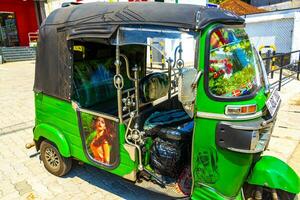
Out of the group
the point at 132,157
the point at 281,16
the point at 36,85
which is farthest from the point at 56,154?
the point at 281,16

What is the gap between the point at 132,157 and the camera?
2.95 metres

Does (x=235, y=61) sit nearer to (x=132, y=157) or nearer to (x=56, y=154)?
(x=132, y=157)

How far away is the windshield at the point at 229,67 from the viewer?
2.43m

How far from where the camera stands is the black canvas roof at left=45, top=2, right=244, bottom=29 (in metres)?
2.40

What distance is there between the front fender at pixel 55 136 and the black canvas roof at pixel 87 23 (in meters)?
0.50

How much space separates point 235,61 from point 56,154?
269cm

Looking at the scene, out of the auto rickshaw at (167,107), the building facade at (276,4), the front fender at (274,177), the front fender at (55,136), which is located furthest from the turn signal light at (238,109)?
the building facade at (276,4)

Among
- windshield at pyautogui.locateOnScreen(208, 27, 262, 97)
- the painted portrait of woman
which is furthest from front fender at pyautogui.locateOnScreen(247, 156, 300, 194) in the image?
the painted portrait of woman

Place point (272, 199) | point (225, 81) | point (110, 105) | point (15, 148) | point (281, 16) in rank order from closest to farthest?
point (225, 81) → point (272, 199) → point (110, 105) → point (15, 148) → point (281, 16)

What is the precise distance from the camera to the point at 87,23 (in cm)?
295

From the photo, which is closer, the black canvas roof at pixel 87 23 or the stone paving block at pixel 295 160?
the black canvas roof at pixel 87 23

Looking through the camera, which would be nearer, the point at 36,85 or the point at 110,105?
the point at 36,85

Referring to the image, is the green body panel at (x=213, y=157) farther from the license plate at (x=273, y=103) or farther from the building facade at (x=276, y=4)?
the building facade at (x=276, y=4)

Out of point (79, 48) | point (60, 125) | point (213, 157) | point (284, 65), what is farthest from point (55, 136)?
point (284, 65)
